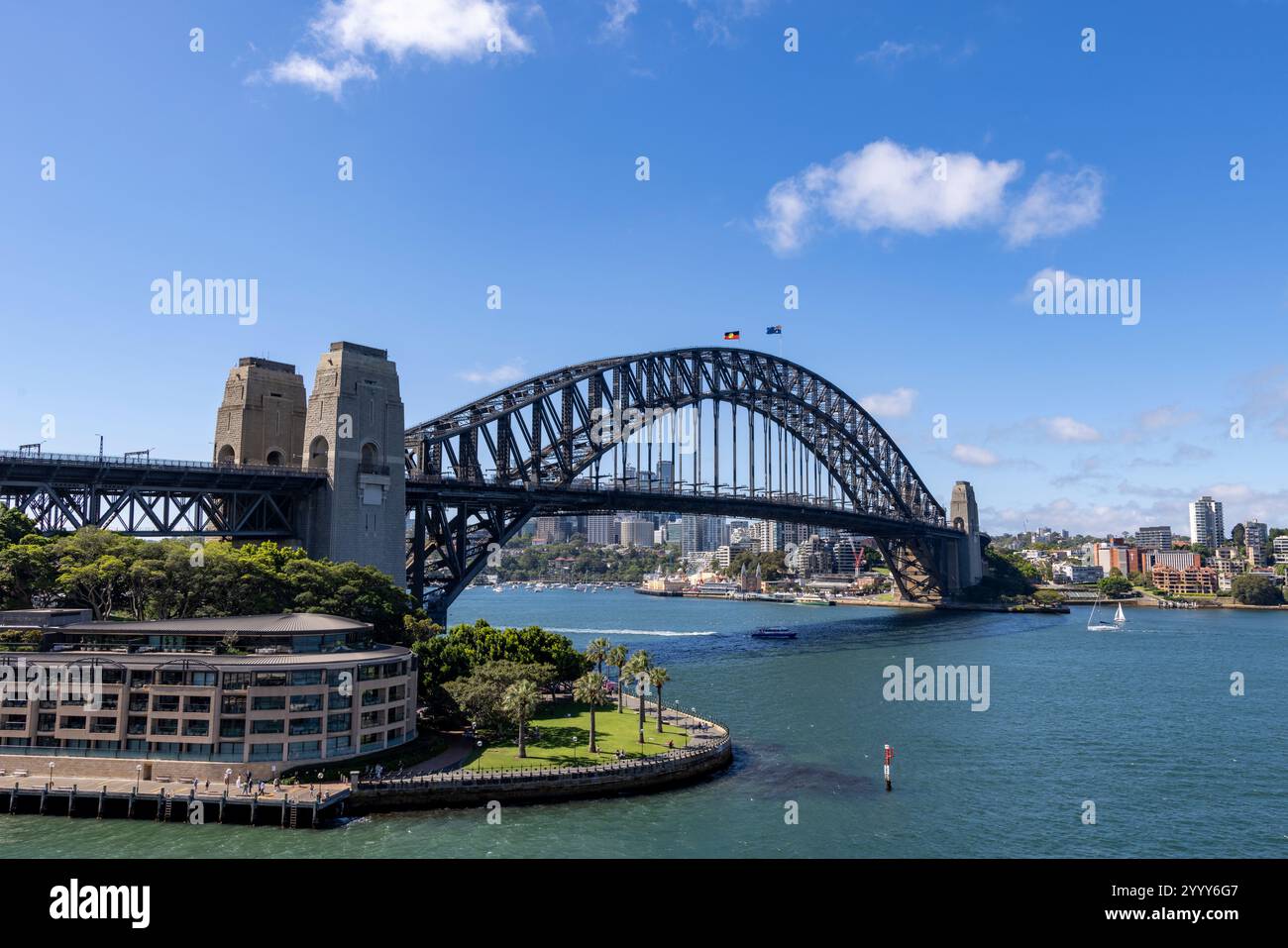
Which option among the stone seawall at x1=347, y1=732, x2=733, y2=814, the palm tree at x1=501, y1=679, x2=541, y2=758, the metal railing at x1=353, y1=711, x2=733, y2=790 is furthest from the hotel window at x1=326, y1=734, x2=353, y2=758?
the palm tree at x1=501, y1=679, x2=541, y2=758

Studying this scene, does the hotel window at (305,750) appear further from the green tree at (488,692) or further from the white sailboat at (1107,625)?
the white sailboat at (1107,625)

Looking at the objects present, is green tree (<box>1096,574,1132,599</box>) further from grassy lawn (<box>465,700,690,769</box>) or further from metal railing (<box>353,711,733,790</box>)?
metal railing (<box>353,711,733,790</box>)

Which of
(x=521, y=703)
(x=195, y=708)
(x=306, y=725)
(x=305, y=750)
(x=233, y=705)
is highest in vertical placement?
(x=233, y=705)

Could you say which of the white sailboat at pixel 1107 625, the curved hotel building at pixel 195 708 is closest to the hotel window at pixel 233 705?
the curved hotel building at pixel 195 708

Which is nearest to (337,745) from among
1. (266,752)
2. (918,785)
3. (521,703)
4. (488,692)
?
(266,752)

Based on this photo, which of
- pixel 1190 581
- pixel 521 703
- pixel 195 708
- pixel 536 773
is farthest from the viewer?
pixel 1190 581

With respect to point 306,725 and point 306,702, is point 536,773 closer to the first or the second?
point 306,725
